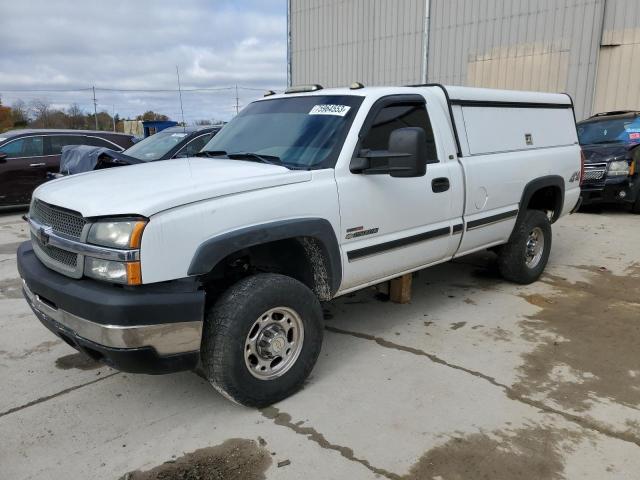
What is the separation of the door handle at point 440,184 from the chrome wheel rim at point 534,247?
1.83 meters

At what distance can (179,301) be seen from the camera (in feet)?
8.66

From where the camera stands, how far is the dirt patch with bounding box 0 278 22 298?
5.40 m

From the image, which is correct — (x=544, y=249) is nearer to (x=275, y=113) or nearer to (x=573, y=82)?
(x=275, y=113)

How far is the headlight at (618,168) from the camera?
30.3ft

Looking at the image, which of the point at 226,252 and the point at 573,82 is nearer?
the point at 226,252

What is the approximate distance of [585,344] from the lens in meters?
4.10

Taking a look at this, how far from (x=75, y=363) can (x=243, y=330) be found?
171cm

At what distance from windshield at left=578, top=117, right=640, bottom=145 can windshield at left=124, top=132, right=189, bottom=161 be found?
289 inches

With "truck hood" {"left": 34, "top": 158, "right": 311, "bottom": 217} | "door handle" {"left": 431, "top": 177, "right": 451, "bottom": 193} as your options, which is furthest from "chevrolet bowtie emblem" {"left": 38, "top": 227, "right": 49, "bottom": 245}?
"door handle" {"left": 431, "top": 177, "right": 451, "bottom": 193}

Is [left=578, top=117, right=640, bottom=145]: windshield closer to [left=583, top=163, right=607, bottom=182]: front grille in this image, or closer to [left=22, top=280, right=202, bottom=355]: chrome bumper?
[left=583, top=163, right=607, bottom=182]: front grille

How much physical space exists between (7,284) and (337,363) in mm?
4131

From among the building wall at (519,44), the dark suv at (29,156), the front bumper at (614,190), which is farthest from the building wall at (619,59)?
the dark suv at (29,156)

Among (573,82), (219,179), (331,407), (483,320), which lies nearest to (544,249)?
(483,320)

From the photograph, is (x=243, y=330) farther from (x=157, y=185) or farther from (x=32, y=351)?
(x=32, y=351)
